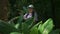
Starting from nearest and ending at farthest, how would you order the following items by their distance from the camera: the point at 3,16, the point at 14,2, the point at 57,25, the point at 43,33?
the point at 43,33
the point at 3,16
the point at 57,25
the point at 14,2

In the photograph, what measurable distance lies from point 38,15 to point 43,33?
2.21m

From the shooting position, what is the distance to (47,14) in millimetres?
6902

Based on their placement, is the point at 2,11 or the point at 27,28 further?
the point at 2,11

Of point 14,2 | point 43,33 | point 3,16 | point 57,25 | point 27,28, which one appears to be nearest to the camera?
point 43,33

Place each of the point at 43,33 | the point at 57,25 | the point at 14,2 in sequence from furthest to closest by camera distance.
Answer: the point at 14,2
the point at 57,25
the point at 43,33

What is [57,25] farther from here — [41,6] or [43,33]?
[43,33]

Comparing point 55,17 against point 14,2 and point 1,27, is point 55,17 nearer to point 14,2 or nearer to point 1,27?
point 1,27

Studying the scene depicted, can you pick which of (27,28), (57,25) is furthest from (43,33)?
(57,25)

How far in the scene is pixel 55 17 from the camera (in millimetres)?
6863

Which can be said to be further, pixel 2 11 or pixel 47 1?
pixel 47 1

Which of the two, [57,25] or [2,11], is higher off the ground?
[2,11]

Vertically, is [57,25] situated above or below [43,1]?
below

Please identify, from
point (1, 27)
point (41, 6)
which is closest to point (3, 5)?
point (1, 27)

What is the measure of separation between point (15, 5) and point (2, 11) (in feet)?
25.8
